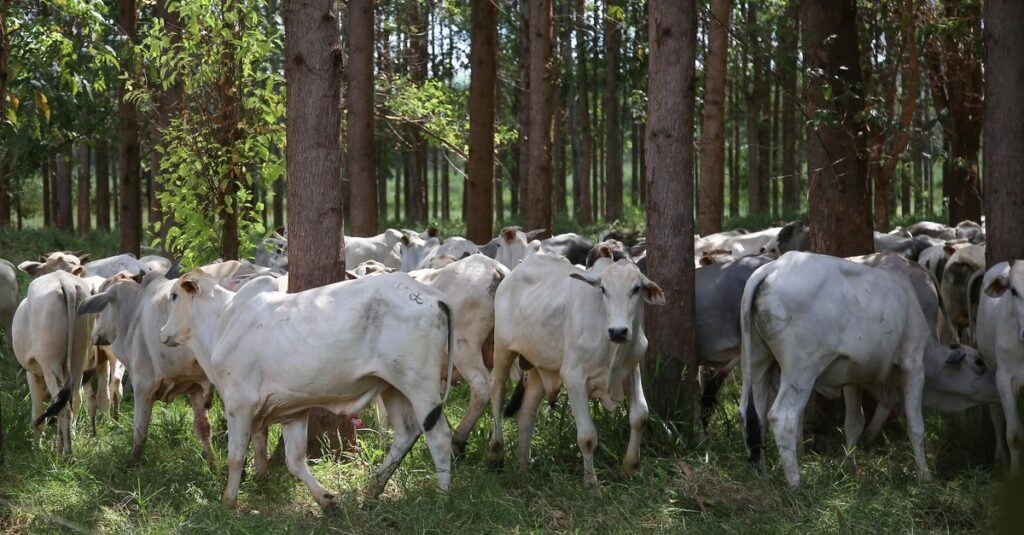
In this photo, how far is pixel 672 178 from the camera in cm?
816

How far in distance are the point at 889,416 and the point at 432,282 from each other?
3951 millimetres

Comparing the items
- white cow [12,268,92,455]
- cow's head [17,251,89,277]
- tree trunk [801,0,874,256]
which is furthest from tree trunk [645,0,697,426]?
cow's head [17,251,89,277]

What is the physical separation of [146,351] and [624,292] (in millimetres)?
3957

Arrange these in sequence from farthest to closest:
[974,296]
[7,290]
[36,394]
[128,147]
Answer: [128,147]
[7,290]
[36,394]
[974,296]

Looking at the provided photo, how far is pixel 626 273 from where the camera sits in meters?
7.26

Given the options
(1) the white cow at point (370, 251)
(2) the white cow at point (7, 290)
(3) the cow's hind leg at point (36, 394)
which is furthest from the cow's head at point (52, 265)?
(1) the white cow at point (370, 251)

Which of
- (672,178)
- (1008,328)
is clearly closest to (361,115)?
(672,178)

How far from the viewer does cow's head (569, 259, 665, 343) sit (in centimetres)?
705

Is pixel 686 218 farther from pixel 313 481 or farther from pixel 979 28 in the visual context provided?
pixel 979 28

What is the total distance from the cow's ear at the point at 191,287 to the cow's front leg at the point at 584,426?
271cm

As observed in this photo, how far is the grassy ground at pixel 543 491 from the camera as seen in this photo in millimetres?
6168

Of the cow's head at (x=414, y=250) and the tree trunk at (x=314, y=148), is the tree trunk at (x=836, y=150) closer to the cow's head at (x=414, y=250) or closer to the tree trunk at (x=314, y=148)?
the tree trunk at (x=314, y=148)

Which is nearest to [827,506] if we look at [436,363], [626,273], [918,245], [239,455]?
[626,273]

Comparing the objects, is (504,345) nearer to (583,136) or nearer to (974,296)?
(974,296)
